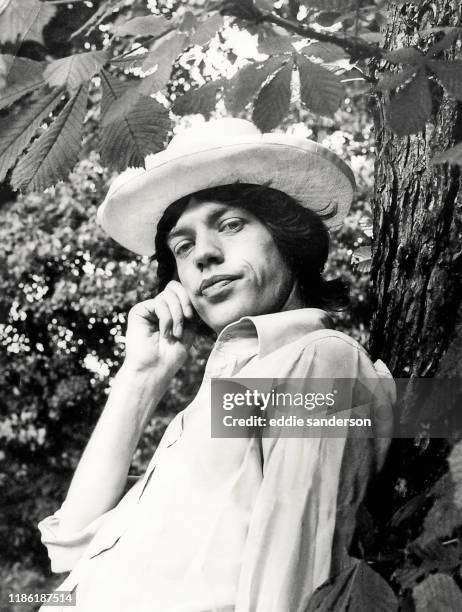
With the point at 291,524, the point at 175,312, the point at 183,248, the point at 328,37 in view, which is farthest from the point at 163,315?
the point at 328,37

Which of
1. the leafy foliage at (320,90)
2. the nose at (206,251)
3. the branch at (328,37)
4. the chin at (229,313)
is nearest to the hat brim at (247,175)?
the nose at (206,251)

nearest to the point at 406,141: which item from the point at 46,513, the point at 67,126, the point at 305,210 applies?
the point at 305,210

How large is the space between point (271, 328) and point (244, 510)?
12.1 inches

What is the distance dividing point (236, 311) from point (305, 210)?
0.27m

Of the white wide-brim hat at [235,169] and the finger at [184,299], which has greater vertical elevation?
the white wide-brim hat at [235,169]

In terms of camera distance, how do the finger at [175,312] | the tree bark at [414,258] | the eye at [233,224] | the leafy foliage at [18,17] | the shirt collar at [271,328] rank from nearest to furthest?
the leafy foliage at [18,17], the tree bark at [414,258], the shirt collar at [271,328], the eye at [233,224], the finger at [175,312]

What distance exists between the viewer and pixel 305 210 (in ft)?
5.34

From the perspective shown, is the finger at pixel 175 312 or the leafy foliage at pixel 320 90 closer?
the leafy foliage at pixel 320 90

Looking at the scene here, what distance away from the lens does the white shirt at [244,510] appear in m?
1.17

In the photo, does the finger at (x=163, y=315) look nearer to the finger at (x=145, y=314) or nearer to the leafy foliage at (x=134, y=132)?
the finger at (x=145, y=314)

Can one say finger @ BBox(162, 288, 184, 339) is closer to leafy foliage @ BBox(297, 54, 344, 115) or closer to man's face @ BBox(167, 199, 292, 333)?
man's face @ BBox(167, 199, 292, 333)

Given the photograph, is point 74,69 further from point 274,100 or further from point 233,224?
point 233,224

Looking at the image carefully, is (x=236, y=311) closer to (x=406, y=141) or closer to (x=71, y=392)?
(x=406, y=141)

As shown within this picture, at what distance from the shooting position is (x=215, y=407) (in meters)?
1.38
